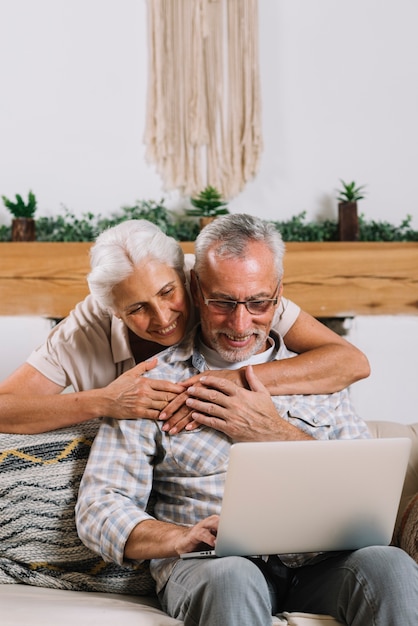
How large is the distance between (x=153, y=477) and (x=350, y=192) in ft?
6.06

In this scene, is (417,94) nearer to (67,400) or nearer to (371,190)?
(371,190)

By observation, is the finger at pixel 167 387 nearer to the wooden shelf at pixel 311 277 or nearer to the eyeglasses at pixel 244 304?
the eyeglasses at pixel 244 304

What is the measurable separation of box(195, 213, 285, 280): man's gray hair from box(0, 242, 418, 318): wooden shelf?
1305 millimetres

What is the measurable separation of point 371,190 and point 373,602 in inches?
88.8

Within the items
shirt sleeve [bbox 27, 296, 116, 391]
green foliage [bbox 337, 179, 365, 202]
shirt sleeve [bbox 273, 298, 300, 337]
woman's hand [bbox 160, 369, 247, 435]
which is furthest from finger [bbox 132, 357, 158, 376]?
green foliage [bbox 337, 179, 365, 202]

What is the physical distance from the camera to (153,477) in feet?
6.51

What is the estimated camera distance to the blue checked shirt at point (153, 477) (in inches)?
72.4

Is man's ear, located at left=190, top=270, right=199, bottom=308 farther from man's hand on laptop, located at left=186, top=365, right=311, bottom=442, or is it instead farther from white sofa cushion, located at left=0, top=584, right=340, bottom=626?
white sofa cushion, located at left=0, top=584, right=340, bottom=626

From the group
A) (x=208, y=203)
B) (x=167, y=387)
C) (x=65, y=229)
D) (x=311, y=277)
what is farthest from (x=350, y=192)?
(x=167, y=387)

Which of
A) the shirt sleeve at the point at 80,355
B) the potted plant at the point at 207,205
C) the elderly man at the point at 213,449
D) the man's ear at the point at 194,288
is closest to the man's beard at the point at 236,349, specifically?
the elderly man at the point at 213,449

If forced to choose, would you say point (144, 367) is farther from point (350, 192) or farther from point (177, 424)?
point (350, 192)

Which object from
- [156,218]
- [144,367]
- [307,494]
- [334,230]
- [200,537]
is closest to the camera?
[307,494]

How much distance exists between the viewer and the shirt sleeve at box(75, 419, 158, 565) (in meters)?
1.80

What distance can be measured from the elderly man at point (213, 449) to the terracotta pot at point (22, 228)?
1480 mm
